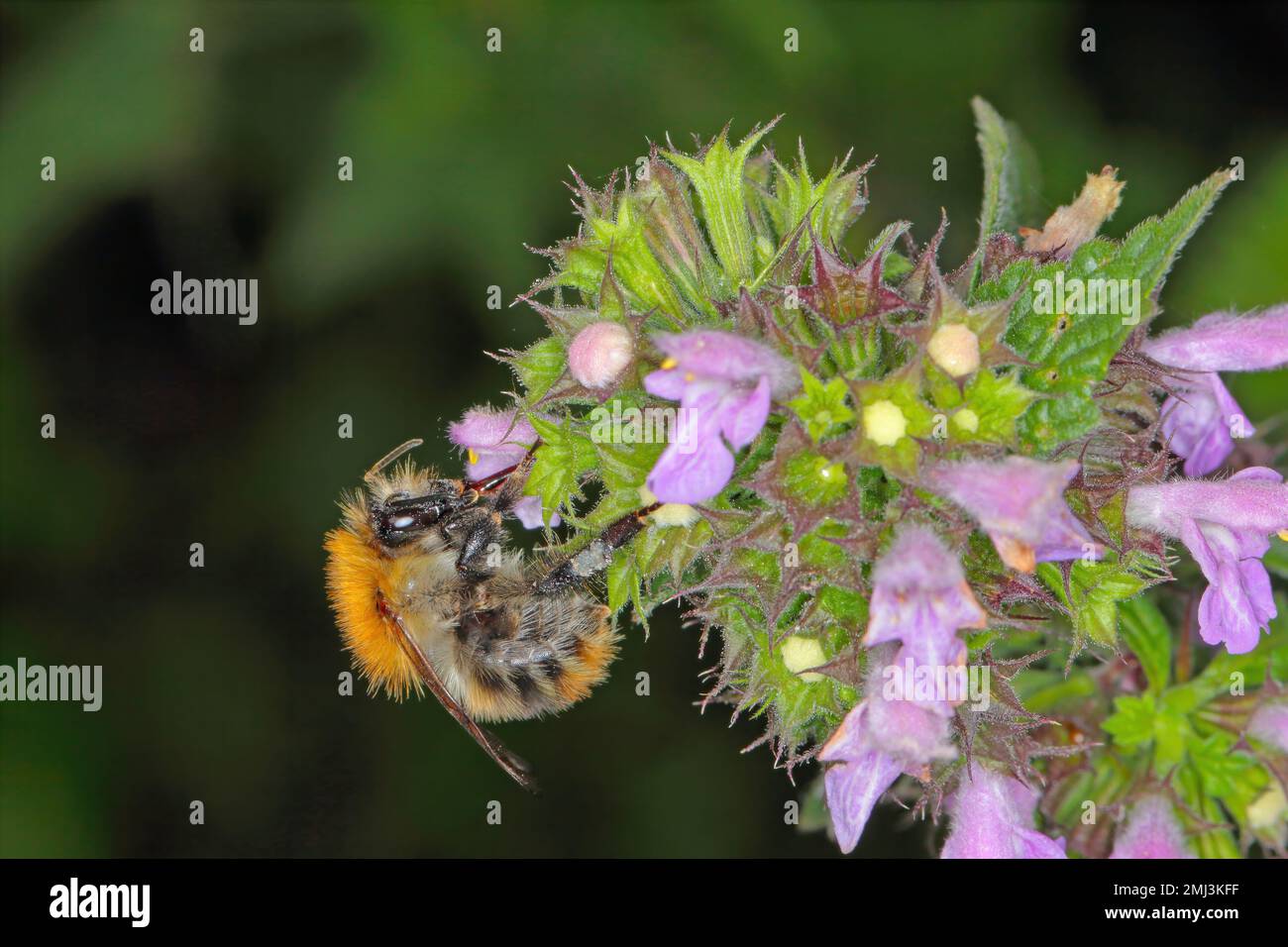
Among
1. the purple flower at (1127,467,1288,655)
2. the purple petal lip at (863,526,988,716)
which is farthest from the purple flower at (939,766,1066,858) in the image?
the purple petal lip at (863,526,988,716)

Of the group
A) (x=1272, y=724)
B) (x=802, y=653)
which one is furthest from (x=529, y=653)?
(x=1272, y=724)

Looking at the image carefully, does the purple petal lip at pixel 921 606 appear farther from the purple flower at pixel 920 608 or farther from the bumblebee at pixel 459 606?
the bumblebee at pixel 459 606

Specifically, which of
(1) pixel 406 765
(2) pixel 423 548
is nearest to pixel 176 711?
(1) pixel 406 765

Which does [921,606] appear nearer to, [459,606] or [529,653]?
[529,653]

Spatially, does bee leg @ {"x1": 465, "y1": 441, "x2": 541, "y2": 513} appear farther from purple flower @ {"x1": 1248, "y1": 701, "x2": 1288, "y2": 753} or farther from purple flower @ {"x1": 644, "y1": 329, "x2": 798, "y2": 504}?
purple flower @ {"x1": 1248, "y1": 701, "x2": 1288, "y2": 753}

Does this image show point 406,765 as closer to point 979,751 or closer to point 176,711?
point 176,711
